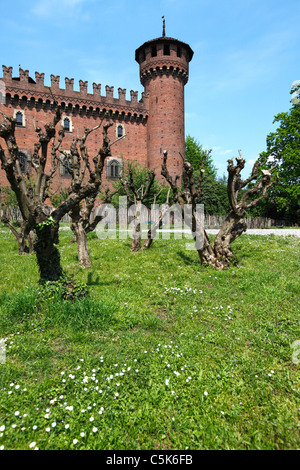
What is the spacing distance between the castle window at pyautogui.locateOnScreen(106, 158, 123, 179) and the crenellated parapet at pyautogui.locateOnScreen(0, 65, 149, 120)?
6941mm

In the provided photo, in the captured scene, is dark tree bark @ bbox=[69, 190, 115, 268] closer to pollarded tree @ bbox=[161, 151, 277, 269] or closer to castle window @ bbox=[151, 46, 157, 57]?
pollarded tree @ bbox=[161, 151, 277, 269]

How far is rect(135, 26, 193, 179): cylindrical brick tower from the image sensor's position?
37125 mm

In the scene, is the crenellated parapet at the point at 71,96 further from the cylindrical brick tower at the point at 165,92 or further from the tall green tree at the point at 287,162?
the tall green tree at the point at 287,162

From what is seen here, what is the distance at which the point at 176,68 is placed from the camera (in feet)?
122

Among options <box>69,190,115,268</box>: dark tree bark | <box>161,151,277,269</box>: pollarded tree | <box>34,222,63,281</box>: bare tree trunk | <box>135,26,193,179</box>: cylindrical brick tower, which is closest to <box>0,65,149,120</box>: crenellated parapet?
<box>135,26,193,179</box>: cylindrical brick tower

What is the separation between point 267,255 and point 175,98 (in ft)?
115

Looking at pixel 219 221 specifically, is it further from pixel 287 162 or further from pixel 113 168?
pixel 113 168

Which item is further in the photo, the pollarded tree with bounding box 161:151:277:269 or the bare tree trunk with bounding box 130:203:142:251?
the bare tree trunk with bounding box 130:203:142:251

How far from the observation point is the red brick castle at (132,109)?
114 feet

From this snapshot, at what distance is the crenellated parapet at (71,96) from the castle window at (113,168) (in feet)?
22.8

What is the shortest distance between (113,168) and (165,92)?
522 inches

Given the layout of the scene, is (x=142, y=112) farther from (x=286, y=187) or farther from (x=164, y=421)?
(x=164, y=421)

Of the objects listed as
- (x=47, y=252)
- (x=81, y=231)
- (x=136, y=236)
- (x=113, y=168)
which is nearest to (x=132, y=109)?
(x=113, y=168)
